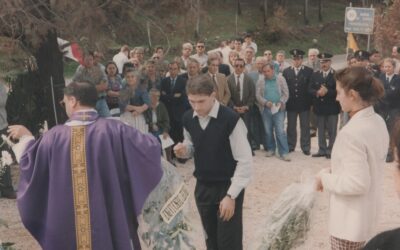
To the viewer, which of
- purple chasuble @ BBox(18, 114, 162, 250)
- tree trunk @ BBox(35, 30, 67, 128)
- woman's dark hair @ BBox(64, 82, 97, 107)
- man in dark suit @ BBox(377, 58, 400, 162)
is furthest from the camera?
man in dark suit @ BBox(377, 58, 400, 162)

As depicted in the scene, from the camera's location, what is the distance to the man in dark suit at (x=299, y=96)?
10.1m

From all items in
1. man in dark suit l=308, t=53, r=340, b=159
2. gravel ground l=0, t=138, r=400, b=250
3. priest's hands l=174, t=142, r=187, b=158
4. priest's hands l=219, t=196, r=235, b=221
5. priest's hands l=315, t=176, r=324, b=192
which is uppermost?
priest's hands l=174, t=142, r=187, b=158

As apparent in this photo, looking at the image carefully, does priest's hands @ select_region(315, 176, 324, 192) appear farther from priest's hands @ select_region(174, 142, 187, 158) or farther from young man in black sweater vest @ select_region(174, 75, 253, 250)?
priest's hands @ select_region(174, 142, 187, 158)

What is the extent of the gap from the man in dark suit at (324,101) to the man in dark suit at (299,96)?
14 centimetres

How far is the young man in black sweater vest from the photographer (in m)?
4.19

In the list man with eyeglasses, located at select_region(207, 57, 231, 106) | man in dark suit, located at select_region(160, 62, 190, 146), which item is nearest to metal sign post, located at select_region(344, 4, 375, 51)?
man with eyeglasses, located at select_region(207, 57, 231, 106)

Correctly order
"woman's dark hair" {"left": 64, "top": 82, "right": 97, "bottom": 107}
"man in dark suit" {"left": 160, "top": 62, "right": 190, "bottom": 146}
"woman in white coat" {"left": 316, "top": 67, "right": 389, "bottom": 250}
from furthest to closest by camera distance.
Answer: "man in dark suit" {"left": 160, "top": 62, "right": 190, "bottom": 146} < "woman's dark hair" {"left": 64, "top": 82, "right": 97, "bottom": 107} < "woman in white coat" {"left": 316, "top": 67, "right": 389, "bottom": 250}

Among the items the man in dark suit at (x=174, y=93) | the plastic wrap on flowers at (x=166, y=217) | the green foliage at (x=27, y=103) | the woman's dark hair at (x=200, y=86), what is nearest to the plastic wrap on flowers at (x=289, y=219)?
the plastic wrap on flowers at (x=166, y=217)

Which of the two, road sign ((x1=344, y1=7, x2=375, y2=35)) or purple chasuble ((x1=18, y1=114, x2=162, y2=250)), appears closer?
purple chasuble ((x1=18, y1=114, x2=162, y2=250))

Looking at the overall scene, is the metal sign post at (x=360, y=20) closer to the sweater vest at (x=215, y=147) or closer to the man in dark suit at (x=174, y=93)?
the man in dark suit at (x=174, y=93)

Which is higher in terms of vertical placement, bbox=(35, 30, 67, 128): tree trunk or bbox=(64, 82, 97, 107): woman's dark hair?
bbox=(64, 82, 97, 107): woman's dark hair

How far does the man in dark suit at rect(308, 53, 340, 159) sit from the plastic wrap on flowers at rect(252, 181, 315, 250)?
226 inches

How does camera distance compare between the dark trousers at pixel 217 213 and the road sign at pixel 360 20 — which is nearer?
the dark trousers at pixel 217 213

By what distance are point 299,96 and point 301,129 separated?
0.65 m
